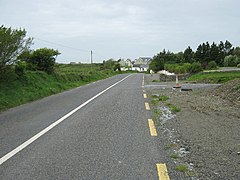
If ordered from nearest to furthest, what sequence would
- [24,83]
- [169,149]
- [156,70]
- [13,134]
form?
[169,149], [13,134], [24,83], [156,70]

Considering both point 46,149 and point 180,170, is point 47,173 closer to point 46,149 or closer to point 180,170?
point 46,149

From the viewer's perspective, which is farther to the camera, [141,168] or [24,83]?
[24,83]

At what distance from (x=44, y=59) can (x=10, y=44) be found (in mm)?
9302

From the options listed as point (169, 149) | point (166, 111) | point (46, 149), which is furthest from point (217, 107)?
point (46, 149)

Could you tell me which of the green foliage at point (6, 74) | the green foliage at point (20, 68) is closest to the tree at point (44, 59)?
the green foliage at point (20, 68)

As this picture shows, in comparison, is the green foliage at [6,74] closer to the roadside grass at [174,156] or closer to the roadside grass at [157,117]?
the roadside grass at [157,117]

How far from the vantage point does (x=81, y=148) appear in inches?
231

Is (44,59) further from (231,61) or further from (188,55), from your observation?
(188,55)

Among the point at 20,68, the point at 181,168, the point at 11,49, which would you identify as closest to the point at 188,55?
the point at 20,68

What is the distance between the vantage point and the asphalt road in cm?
457

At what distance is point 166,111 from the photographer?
1048cm

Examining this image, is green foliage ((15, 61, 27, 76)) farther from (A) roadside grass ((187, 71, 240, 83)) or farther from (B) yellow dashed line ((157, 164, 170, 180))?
(A) roadside grass ((187, 71, 240, 83))

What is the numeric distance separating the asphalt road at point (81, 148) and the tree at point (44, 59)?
12.6 m

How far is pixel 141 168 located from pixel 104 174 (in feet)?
2.15
